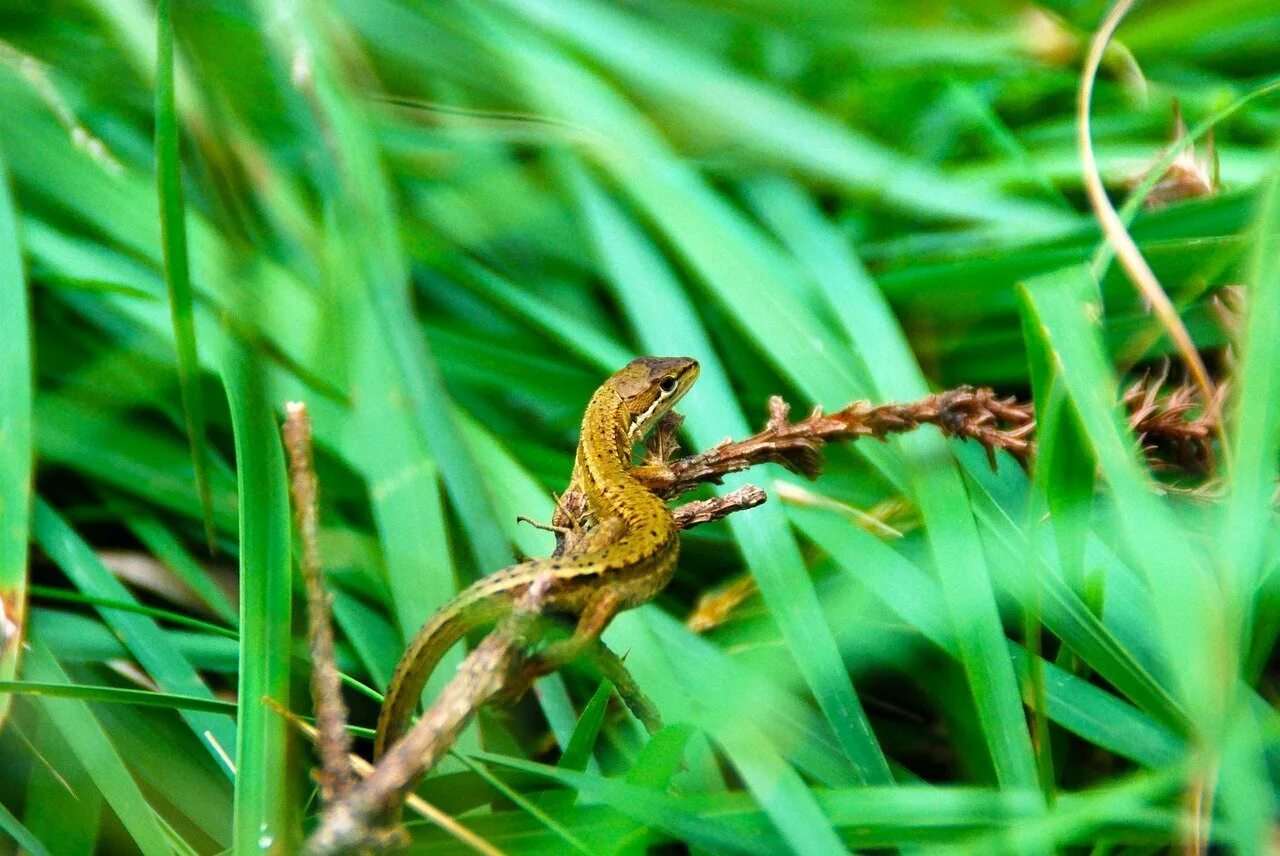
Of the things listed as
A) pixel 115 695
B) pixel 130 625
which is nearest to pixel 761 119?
pixel 130 625

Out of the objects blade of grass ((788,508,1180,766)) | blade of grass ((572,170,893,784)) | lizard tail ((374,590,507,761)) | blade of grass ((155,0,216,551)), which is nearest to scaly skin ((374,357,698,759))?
lizard tail ((374,590,507,761))

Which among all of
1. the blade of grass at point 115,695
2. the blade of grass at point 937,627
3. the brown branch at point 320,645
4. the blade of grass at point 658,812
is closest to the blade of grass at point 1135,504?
the blade of grass at point 937,627

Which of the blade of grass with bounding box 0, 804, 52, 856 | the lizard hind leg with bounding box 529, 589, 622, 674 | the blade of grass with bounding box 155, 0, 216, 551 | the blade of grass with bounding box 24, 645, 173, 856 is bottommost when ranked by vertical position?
the blade of grass with bounding box 0, 804, 52, 856

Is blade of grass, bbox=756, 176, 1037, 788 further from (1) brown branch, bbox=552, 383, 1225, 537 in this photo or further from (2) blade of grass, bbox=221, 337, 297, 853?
(2) blade of grass, bbox=221, 337, 297, 853

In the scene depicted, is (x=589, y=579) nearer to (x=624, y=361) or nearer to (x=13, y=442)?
(x=624, y=361)

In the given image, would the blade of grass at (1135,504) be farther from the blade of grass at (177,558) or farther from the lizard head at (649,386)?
the blade of grass at (177,558)
